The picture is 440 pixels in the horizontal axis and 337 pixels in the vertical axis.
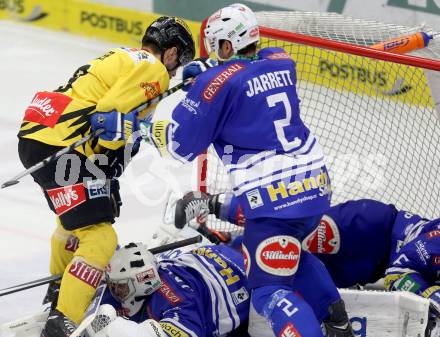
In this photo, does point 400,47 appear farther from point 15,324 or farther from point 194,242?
point 15,324

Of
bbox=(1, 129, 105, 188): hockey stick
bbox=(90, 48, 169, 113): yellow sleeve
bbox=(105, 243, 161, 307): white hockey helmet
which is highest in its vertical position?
bbox=(90, 48, 169, 113): yellow sleeve

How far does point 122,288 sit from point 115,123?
571 mm

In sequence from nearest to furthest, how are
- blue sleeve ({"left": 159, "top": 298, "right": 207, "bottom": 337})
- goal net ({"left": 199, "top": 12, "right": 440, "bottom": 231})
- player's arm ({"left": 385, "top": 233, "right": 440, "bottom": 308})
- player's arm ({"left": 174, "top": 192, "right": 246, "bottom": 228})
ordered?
blue sleeve ({"left": 159, "top": 298, "right": 207, "bottom": 337}) < player's arm ({"left": 385, "top": 233, "right": 440, "bottom": 308}) < player's arm ({"left": 174, "top": 192, "right": 246, "bottom": 228}) < goal net ({"left": 199, "top": 12, "right": 440, "bottom": 231})

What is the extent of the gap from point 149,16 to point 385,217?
332cm

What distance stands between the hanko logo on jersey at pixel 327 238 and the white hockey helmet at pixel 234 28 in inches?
37.6

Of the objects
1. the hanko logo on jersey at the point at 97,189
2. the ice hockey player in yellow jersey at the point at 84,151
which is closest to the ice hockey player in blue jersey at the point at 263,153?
the ice hockey player in yellow jersey at the point at 84,151

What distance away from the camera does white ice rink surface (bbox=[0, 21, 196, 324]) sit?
4.68m

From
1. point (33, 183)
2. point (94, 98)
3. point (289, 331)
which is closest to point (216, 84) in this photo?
point (94, 98)

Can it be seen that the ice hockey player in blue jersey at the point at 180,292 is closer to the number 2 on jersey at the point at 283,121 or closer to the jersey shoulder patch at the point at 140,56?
the number 2 on jersey at the point at 283,121

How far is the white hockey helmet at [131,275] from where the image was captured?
147 inches

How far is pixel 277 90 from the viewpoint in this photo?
12.2ft

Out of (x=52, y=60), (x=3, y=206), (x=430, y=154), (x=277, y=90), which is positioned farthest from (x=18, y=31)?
(x=277, y=90)

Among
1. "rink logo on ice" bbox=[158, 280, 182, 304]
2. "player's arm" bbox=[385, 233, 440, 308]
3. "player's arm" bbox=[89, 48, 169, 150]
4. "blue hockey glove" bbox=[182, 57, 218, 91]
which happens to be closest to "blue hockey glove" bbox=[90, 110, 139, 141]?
"player's arm" bbox=[89, 48, 169, 150]

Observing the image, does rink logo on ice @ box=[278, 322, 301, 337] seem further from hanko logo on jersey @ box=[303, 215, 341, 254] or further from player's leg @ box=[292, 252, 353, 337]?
hanko logo on jersey @ box=[303, 215, 341, 254]
